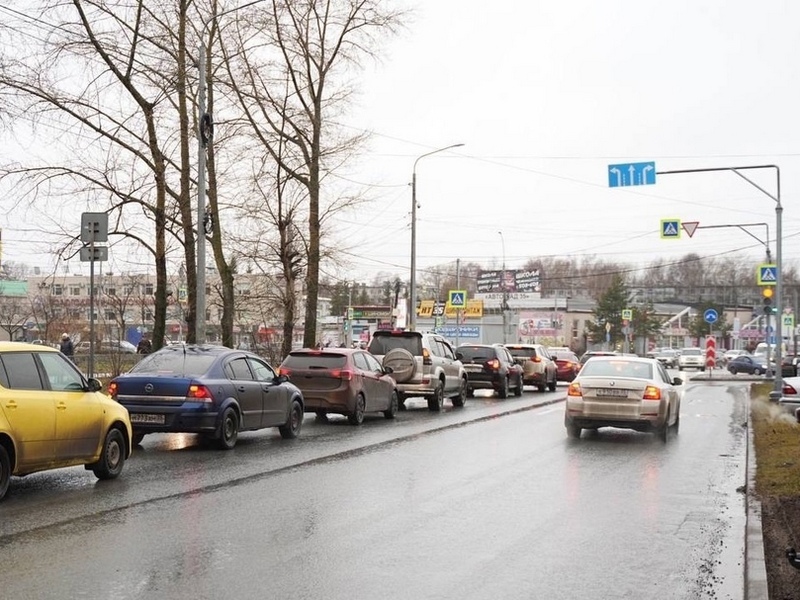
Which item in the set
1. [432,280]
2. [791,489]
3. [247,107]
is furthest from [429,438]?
[432,280]

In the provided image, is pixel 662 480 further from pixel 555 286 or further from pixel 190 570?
pixel 555 286

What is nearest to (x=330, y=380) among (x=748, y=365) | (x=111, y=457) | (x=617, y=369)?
(x=617, y=369)

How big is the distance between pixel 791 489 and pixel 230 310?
2320 cm

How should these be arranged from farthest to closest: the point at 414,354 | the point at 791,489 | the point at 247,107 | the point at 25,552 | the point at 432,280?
the point at 432,280 < the point at 247,107 < the point at 414,354 < the point at 791,489 < the point at 25,552

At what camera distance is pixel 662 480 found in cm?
1271

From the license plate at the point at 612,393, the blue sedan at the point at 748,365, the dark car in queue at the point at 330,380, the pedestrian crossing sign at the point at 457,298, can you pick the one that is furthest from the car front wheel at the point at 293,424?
the blue sedan at the point at 748,365

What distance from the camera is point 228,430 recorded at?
15602mm

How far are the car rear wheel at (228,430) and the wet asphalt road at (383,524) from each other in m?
0.30

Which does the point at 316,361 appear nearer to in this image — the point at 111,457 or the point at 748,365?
the point at 111,457

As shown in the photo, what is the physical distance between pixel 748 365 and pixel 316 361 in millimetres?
50403

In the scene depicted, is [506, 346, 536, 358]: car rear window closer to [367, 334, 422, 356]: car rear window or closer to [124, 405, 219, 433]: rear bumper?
[367, 334, 422, 356]: car rear window

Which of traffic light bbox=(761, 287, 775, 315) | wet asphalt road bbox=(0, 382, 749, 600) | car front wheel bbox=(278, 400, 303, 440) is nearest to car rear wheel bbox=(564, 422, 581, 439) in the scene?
wet asphalt road bbox=(0, 382, 749, 600)

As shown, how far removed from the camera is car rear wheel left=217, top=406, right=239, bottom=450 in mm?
15203

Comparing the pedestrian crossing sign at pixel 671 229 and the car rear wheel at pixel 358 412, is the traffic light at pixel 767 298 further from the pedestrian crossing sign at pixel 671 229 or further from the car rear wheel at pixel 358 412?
the car rear wheel at pixel 358 412
